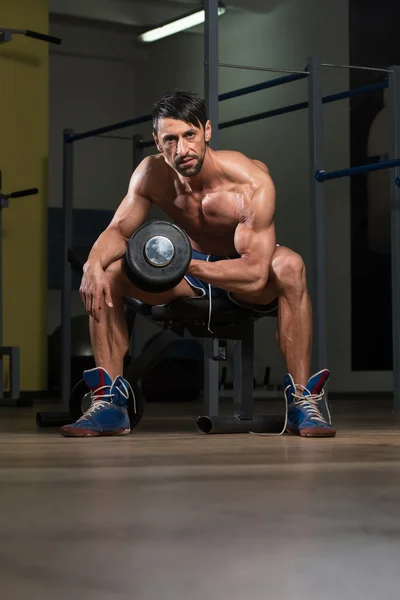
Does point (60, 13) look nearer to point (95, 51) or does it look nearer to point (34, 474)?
point (95, 51)

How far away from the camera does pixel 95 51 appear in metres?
7.86

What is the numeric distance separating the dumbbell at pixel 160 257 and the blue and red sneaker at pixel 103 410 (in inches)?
12.6

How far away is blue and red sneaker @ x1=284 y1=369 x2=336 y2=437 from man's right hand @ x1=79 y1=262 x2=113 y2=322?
Answer: 52cm

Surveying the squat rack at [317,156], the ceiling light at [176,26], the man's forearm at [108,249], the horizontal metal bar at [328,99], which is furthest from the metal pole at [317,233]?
the ceiling light at [176,26]

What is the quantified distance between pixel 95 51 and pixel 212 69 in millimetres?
4921

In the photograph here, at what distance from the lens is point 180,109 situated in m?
2.71

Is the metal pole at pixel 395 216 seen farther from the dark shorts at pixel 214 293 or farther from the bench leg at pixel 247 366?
the dark shorts at pixel 214 293

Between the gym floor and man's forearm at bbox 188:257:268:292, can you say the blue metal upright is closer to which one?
man's forearm at bbox 188:257:268:292

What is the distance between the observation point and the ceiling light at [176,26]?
735cm

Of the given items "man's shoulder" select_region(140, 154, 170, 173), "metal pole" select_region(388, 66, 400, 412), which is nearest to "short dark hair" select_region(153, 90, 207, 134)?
"man's shoulder" select_region(140, 154, 170, 173)

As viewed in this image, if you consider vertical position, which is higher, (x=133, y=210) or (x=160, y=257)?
(x=133, y=210)

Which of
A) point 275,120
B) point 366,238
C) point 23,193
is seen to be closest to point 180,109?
point 23,193

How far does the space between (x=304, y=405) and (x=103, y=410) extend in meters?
0.52

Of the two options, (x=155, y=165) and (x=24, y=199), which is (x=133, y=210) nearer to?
(x=155, y=165)
